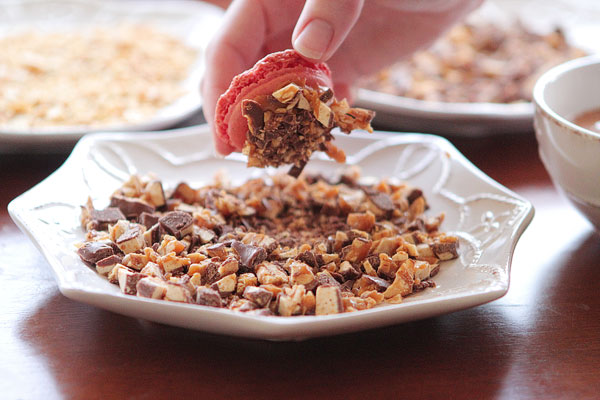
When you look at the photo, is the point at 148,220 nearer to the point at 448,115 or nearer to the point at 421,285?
the point at 421,285

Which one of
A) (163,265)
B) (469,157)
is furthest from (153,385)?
(469,157)

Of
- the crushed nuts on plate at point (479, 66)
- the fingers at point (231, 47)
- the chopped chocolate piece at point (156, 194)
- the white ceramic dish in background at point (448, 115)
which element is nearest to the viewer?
the chopped chocolate piece at point (156, 194)

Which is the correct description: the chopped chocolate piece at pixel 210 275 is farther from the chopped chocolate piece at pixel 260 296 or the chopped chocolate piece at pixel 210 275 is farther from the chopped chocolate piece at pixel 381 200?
the chopped chocolate piece at pixel 381 200

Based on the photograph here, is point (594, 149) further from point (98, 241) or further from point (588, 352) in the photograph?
point (98, 241)

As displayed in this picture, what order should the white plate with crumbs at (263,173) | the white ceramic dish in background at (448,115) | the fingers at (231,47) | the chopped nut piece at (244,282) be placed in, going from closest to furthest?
the white plate with crumbs at (263,173)
the chopped nut piece at (244,282)
the fingers at (231,47)
the white ceramic dish in background at (448,115)

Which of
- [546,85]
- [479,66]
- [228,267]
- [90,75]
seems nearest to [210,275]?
[228,267]

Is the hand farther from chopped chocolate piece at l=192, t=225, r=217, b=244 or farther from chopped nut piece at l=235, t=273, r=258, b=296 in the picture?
chopped nut piece at l=235, t=273, r=258, b=296

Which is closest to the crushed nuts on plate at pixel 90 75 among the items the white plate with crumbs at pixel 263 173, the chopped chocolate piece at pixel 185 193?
the white plate with crumbs at pixel 263 173

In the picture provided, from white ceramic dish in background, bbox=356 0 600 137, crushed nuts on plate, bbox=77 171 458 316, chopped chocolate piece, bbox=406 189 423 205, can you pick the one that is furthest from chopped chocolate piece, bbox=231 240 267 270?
white ceramic dish in background, bbox=356 0 600 137
